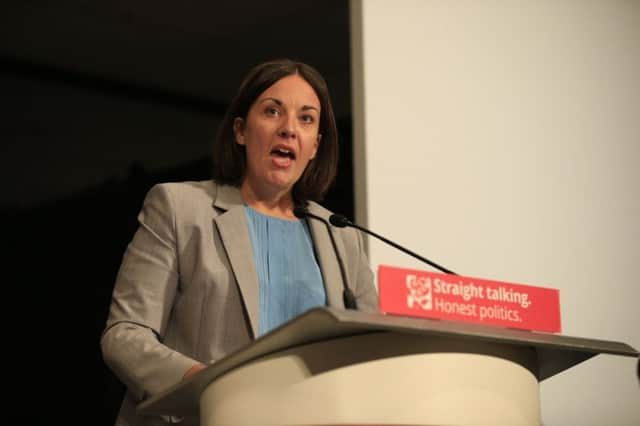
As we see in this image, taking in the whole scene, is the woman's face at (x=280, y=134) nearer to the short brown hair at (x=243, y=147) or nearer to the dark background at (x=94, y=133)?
the short brown hair at (x=243, y=147)

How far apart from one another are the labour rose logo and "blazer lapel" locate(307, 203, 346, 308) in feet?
2.87

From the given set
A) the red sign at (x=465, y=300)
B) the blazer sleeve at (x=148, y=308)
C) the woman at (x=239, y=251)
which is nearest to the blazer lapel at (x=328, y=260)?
the woman at (x=239, y=251)

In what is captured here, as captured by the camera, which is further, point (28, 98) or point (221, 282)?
point (28, 98)

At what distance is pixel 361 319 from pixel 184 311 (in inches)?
37.3

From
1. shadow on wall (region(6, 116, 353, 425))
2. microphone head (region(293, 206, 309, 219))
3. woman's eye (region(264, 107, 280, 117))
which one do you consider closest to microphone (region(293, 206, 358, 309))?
microphone head (region(293, 206, 309, 219))

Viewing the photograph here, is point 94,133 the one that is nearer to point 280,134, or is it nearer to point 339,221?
point 280,134

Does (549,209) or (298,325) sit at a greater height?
(549,209)

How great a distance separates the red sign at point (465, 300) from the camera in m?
1.34

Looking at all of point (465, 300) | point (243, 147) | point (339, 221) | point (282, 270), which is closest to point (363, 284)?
point (282, 270)

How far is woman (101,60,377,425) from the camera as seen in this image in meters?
2.04

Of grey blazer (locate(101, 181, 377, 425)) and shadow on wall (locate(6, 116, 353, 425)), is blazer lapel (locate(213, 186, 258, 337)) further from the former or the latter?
shadow on wall (locate(6, 116, 353, 425))

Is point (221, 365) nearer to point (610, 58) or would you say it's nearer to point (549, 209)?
point (549, 209)

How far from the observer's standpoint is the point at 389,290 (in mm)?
1336

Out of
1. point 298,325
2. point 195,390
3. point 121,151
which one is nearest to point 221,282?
point 195,390
